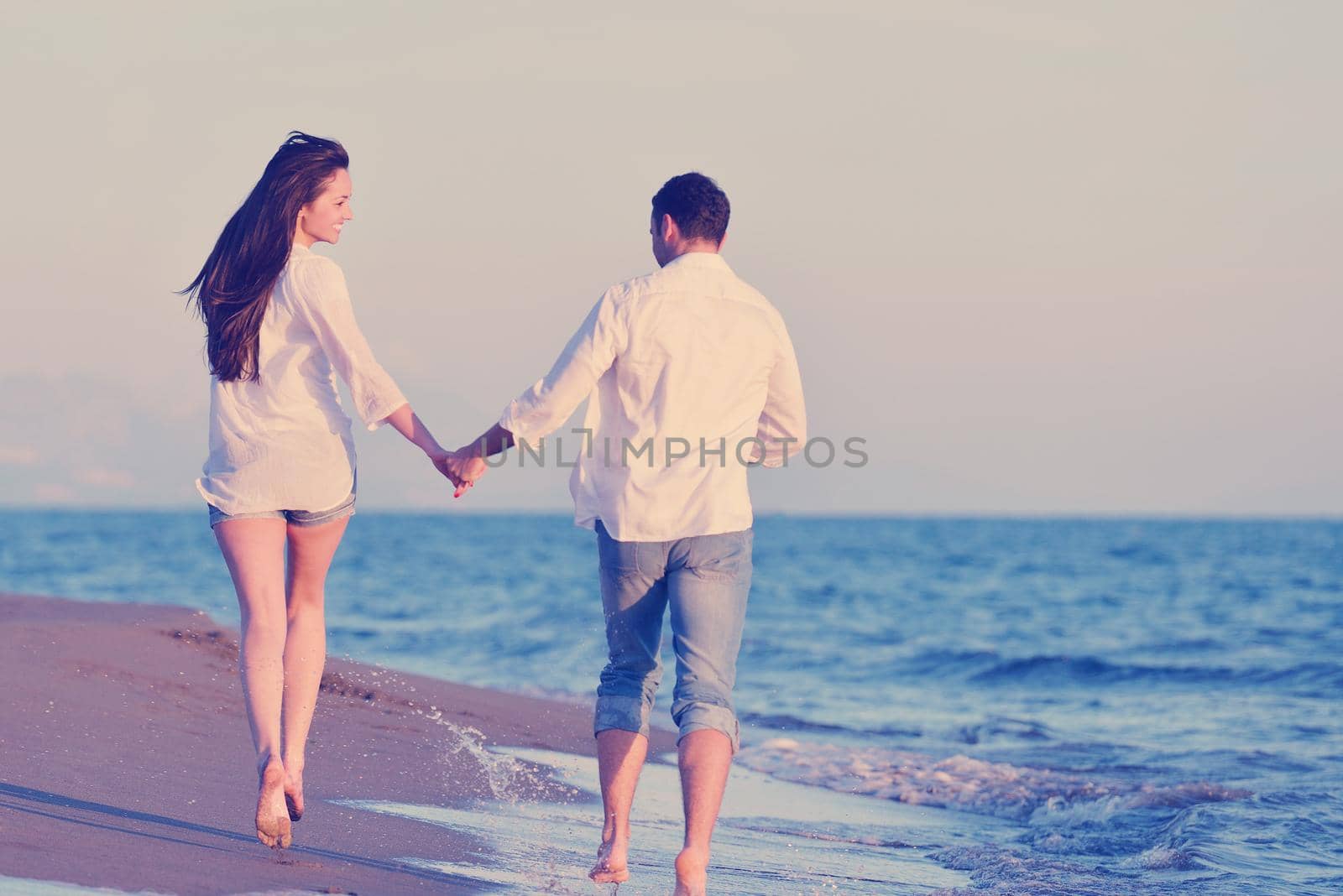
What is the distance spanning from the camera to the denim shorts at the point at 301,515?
3.52m

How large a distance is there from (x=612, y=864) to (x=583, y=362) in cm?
125

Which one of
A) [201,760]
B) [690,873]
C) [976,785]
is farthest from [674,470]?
[976,785]

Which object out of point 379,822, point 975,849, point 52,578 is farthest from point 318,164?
point 52,578

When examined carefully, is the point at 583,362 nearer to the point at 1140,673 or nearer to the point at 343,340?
the point at 343,340

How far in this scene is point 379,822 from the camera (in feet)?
14.5

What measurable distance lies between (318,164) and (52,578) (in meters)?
27.9

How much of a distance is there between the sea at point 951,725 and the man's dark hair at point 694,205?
1787 millimetres

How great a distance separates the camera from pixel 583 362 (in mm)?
3348

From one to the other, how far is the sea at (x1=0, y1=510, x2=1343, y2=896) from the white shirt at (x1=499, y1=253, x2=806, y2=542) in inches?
43.3

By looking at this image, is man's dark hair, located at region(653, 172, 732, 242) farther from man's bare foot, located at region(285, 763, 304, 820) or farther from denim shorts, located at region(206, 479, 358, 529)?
man's bare foot, located at region(285, 763, 304, 820)

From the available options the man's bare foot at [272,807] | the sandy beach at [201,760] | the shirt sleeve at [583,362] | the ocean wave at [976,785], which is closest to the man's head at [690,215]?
the shirt sleeve at [583,362]

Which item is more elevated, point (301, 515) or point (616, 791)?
point (301, 515)

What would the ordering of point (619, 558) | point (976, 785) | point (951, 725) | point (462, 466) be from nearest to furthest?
point (619, 558)
point (462, 466)
point (976, 785)
point (951, 725)

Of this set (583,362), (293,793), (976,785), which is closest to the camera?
(583,362)
